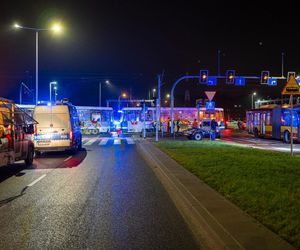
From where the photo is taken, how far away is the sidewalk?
5551 millimetres

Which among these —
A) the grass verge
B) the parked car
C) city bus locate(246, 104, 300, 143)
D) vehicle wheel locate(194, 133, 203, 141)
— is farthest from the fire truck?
the parked car

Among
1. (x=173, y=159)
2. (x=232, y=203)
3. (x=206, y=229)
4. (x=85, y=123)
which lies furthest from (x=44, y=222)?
(x=85, y=123)

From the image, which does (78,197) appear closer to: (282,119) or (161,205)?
(161,205)

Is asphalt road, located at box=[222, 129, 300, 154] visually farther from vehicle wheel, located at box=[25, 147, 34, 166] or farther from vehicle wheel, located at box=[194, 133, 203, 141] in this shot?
vehicle wheel, located at box=[25, 147, 34, 166]

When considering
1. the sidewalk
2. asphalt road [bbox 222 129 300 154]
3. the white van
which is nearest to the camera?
the sidewalk

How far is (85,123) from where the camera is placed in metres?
42.6

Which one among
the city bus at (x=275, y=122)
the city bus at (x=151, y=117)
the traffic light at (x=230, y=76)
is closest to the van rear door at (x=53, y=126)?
the city bus at (x=275, y=122)

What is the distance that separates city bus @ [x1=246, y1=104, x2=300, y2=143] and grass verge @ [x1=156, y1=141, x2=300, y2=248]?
47.1ft

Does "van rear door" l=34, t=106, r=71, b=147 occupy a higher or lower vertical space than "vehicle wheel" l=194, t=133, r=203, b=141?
Result: higher

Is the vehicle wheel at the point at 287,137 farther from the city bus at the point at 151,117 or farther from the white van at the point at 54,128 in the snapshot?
the white van at the point at 54,128

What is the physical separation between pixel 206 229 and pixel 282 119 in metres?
26.1

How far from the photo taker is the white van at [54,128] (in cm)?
1909

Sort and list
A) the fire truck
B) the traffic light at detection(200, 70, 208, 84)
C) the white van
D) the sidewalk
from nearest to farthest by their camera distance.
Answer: the sidewalk
the fire truck
the white van
the traffic light at detection(200, 70, 208, 84)

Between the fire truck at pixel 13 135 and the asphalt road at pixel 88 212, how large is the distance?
0.72 meters
